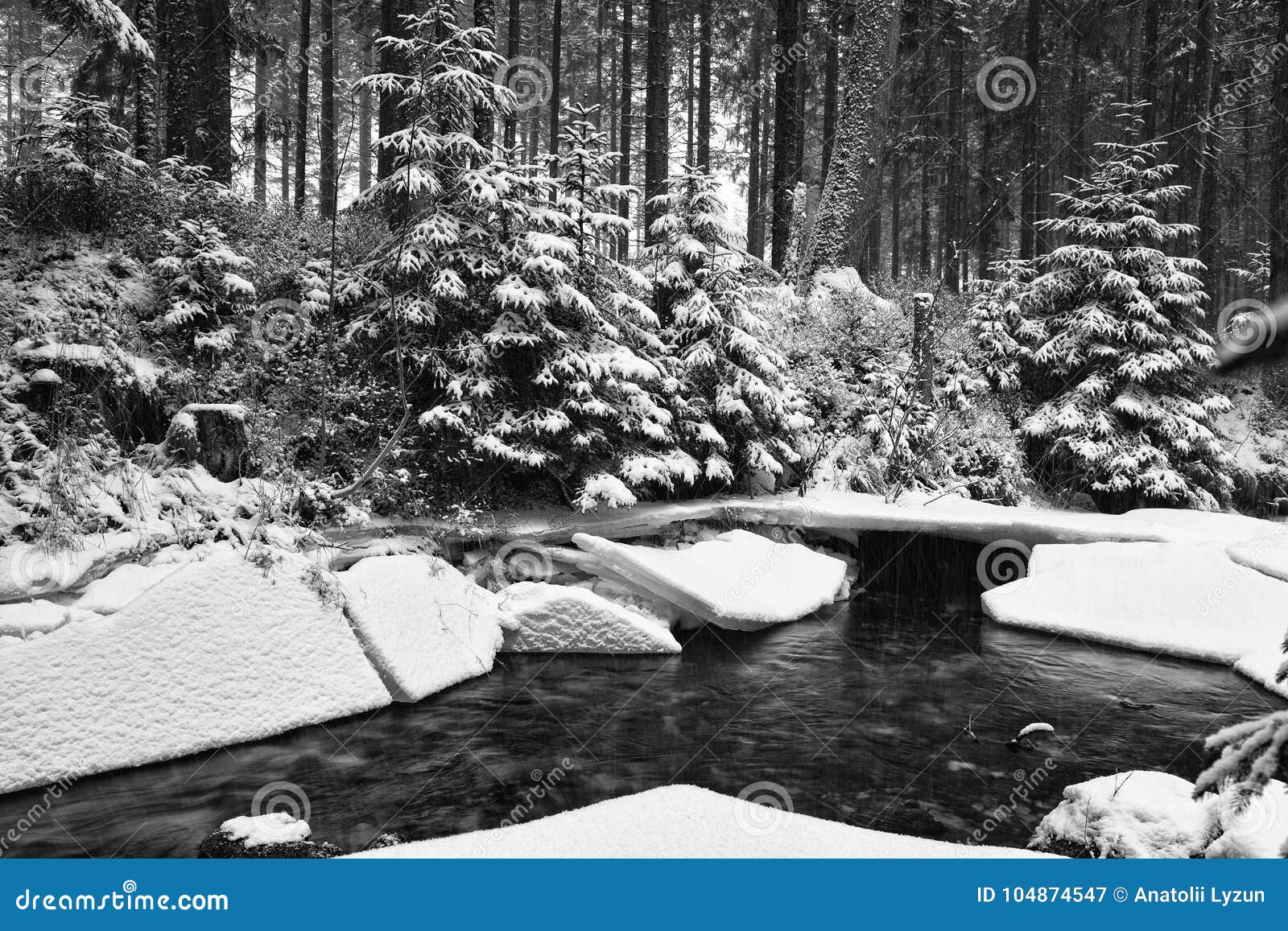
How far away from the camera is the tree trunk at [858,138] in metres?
16.8

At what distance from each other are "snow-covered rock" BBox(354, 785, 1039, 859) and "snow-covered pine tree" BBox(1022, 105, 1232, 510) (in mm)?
11327

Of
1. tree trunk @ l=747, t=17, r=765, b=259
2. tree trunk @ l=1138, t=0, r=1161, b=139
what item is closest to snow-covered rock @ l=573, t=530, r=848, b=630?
tree trunk @ l=747, t=17, r=765, b=259

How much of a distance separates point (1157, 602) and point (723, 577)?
4653 mm

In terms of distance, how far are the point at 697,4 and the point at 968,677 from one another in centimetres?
2039

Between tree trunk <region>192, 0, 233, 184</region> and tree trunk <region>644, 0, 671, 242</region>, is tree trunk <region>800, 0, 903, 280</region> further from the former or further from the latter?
tree trunk <region>192, 0, 233, 184</region>

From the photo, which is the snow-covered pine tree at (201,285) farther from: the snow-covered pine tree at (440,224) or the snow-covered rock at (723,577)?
the snow-covered rock at (723,577)

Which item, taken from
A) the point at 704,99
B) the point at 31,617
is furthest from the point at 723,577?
the point at 704,99

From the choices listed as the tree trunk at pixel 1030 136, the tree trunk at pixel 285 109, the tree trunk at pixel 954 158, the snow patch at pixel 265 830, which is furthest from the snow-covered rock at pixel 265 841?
the tree trunk at pixel 954 158

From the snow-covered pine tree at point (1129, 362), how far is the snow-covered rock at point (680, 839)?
11.3 meters

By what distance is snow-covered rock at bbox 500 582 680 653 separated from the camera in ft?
27.1

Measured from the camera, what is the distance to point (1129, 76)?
23.3 metres
